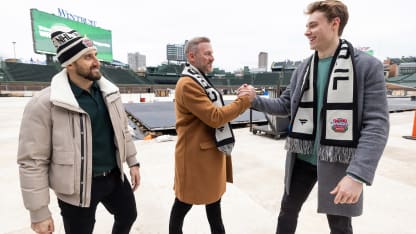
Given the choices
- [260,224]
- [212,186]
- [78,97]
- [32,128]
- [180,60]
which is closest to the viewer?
[32,128]

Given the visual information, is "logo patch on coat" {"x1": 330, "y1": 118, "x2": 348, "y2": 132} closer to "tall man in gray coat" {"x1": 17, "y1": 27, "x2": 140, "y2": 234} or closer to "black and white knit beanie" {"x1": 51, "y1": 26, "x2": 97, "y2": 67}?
"tall man in gray coat" {"x1": 17, "y1": 27, "x2": 140, "y2": 234}

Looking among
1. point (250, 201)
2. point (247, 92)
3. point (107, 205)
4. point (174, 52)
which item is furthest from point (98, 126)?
point (174, 52)

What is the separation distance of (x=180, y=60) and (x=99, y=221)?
68.2 m

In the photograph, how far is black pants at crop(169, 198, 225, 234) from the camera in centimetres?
161

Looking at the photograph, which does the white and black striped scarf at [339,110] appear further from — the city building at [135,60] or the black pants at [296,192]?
the city building at [135,60]

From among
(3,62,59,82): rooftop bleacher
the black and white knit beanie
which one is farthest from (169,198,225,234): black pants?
(3,62,59,82): rooftop bleacher

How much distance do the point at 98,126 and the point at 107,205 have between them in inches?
23.3

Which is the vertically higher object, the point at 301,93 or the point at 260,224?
the point at 301,93

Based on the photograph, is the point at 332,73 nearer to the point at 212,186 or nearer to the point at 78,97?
the point at 212,186

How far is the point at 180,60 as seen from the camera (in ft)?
221

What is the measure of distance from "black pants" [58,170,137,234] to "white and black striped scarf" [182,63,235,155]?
752 millimetres

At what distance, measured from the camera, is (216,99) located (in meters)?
1.47

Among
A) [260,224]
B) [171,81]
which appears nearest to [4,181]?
[260,224]

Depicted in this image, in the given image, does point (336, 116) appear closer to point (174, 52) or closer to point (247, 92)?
point (247, 92)
